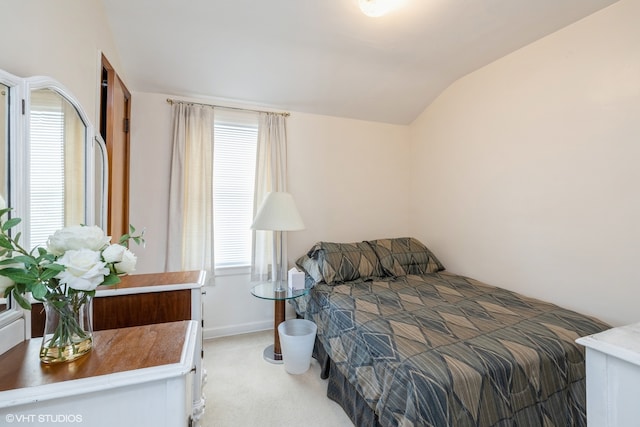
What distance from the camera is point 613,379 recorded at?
0.78 metres

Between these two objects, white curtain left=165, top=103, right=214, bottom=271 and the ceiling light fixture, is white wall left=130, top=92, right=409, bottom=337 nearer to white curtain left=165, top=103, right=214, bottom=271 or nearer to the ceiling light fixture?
white curtain left=165, top=103, right=214, bottom=271

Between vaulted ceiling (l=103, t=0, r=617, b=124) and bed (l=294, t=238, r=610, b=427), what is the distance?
6.17 feet

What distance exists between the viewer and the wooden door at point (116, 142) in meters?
1.86

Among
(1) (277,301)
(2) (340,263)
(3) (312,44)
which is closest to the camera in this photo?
(3) (312,44)

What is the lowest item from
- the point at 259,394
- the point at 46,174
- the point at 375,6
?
the point at 259,394

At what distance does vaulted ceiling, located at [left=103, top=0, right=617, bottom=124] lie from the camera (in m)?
1.86

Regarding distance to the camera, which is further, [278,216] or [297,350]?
[278,216]

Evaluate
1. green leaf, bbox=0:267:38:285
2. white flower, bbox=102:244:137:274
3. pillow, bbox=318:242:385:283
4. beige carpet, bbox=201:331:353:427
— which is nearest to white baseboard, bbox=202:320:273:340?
beige carpet, bbox=201:331:353:427

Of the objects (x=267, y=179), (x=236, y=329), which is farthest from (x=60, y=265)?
(x=236, y=329)

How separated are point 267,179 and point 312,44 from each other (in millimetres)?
1305

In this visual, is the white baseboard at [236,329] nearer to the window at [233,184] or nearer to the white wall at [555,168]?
the window at [233,184]

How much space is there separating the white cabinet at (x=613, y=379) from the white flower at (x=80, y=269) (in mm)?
1386

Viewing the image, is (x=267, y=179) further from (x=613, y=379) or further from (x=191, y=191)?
(x=613, y=379)

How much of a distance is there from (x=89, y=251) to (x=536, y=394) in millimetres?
1956
